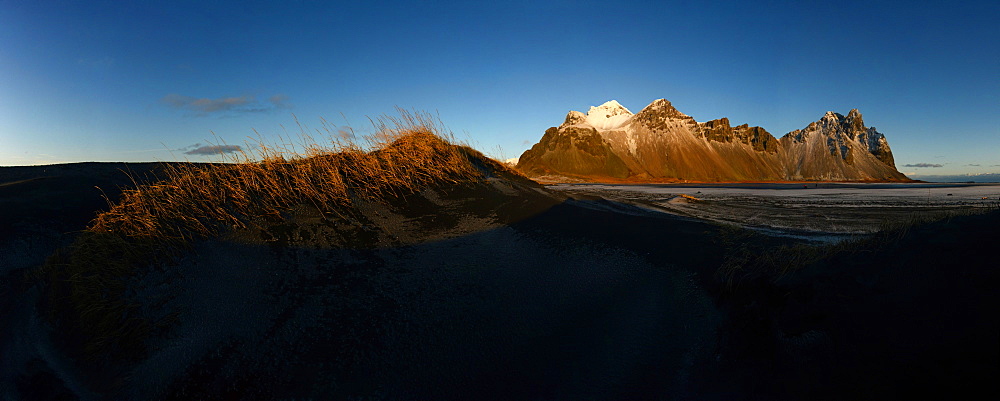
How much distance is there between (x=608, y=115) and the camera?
171 m

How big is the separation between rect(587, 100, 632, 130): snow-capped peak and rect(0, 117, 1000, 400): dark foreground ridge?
6463 inches

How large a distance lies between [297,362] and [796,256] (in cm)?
546

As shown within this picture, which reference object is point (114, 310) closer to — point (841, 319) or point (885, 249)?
point (841, 319)

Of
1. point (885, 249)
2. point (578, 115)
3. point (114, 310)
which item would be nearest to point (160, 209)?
point (114, 310)

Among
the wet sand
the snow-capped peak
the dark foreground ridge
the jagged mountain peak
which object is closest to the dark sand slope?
the dark foreground ridge

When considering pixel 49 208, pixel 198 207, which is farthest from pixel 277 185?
pixel 49 208

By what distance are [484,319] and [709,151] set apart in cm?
15638

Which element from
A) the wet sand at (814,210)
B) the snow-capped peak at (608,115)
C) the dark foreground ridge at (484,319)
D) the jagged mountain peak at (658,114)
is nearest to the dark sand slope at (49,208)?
the dark foreground ridge at (484,319)

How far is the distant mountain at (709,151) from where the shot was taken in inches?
5128

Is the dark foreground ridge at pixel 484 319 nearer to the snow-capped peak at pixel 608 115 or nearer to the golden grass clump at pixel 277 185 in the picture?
the golden grass clump at pixel 277 185

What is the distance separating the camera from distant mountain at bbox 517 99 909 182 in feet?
427

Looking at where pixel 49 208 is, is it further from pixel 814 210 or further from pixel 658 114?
pixel 658 114

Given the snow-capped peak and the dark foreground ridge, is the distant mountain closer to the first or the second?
the snow-capped peak

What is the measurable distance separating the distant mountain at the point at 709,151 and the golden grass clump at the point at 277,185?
119 m
